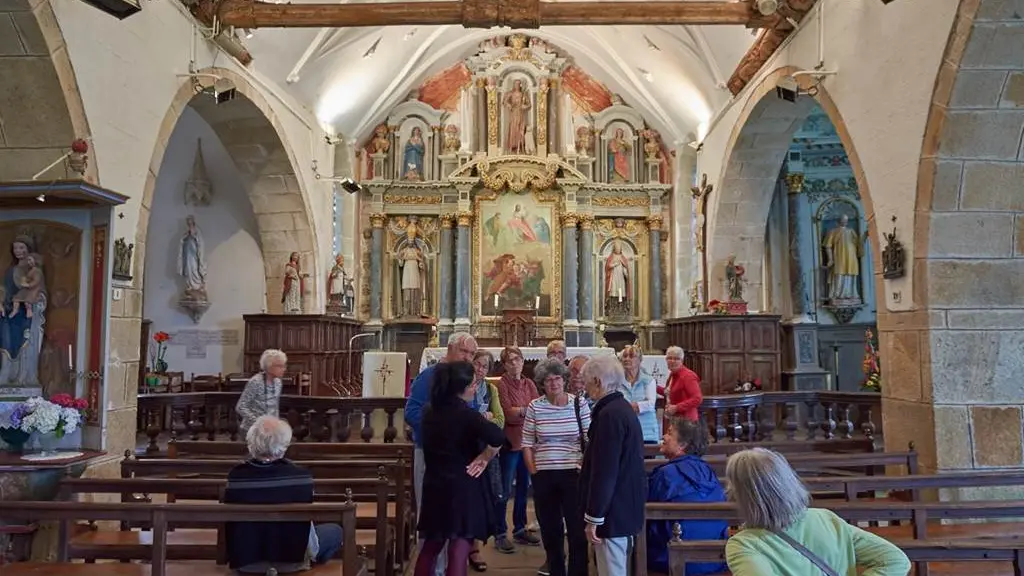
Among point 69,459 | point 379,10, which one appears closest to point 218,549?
point 69,459

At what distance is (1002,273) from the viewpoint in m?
6.06

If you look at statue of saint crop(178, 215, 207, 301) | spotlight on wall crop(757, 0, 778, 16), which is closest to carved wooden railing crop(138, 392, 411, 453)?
statue of saint crop(178, 215, 207, 301)

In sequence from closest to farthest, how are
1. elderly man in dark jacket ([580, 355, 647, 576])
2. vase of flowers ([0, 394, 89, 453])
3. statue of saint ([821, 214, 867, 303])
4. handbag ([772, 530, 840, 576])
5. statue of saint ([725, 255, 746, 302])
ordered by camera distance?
handbag ([772, 530, 840, 576]) < elderly man in dark jacket ([580, 355, 647, 576]) < vase of flowers ([0, 394, 89, 453]) < statue of saint ([725, 255, 746, 302]) < statue of saint ([821, 214, 867, 303])

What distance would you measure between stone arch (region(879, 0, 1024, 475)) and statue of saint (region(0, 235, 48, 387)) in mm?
7231

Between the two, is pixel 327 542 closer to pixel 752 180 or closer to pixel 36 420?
pixel 36 420

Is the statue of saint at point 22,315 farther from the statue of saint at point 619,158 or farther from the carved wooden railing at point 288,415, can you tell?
the statue of saint at point 619,158

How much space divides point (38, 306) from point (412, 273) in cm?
1027

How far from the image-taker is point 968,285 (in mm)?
6016

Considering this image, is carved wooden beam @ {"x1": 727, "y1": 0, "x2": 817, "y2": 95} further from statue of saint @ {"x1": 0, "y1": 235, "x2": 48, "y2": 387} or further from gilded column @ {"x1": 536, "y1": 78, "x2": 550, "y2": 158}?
statue of saint @ {"x1": 0, "y1": 235, "x2": 48, "y2": 387}

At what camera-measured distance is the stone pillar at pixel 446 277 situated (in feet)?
51.4

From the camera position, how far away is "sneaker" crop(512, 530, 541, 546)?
17.1ft

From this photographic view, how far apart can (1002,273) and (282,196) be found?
10.2m

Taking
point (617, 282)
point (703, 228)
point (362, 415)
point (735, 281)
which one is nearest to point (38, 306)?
point (362, 415)

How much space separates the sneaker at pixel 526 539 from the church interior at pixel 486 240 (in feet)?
0.59
